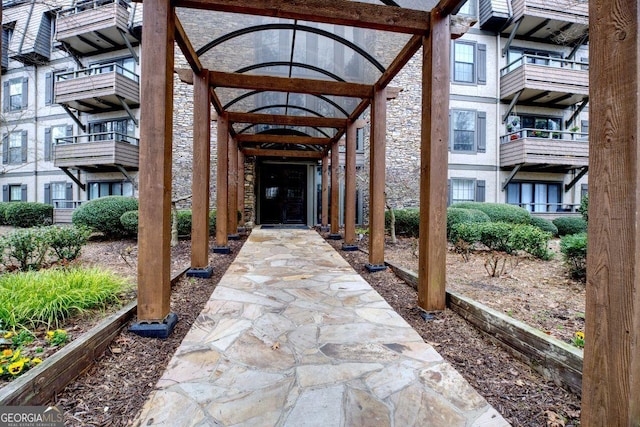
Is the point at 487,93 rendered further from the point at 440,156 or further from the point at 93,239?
the point at 93,239

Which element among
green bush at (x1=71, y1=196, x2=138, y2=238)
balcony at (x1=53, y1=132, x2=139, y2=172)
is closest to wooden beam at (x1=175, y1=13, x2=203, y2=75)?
green bush at (x1=71, y1=196, x2=138, y2=238)

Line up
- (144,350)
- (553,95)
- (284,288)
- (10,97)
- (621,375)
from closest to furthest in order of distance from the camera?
(621,375) < (144,350) < (284,288) < (553,95) < (10,97)

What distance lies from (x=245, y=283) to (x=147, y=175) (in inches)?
79.8

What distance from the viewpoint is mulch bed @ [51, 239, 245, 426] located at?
5.22 ft

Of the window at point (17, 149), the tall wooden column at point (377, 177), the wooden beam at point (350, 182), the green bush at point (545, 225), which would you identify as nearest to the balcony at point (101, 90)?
the window at point (17, 149)

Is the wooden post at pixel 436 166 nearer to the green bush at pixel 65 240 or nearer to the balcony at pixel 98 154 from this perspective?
the green bush at pixel 65 240

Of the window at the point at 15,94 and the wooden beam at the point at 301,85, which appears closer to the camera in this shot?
the wooden beam at the point at 301,85

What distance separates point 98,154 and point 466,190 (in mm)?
14996

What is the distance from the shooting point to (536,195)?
42.0 feet

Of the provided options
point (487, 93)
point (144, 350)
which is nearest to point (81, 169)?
point (144, 350)

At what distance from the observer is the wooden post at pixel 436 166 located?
9.51 ft

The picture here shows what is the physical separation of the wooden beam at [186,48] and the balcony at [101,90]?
9946 millimetres

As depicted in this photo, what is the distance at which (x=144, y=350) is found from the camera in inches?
89.8

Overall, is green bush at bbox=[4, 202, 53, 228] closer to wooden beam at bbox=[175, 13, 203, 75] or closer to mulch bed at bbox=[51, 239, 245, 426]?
wooden beam at bbox=[175, 13, 203, 75]
